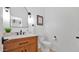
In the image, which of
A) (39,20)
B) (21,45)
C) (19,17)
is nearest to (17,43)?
(21,45)

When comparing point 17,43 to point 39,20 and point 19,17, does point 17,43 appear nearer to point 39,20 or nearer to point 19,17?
point 19,17

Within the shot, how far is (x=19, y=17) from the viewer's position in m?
2.25

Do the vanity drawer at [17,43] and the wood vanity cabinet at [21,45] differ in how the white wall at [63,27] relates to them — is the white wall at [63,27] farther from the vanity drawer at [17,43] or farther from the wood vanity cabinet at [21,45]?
the vanity drawer at [17,43]

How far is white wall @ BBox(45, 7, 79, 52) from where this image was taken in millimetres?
2879

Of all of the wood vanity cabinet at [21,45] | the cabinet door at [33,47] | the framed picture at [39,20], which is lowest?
the cabinet door at [33,47]

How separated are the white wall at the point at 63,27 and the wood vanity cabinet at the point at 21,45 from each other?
0.93m

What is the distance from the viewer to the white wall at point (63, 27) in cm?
288

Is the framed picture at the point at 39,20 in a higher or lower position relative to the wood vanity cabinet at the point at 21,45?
higher

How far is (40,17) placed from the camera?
2.91 metres

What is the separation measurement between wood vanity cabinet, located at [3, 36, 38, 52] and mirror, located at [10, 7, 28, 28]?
0.40 m

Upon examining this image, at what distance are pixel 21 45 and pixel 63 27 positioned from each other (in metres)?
1.54

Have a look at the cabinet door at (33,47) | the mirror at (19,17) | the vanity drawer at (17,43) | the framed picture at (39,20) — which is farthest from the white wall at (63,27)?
the vanity drawer at (17,43)
